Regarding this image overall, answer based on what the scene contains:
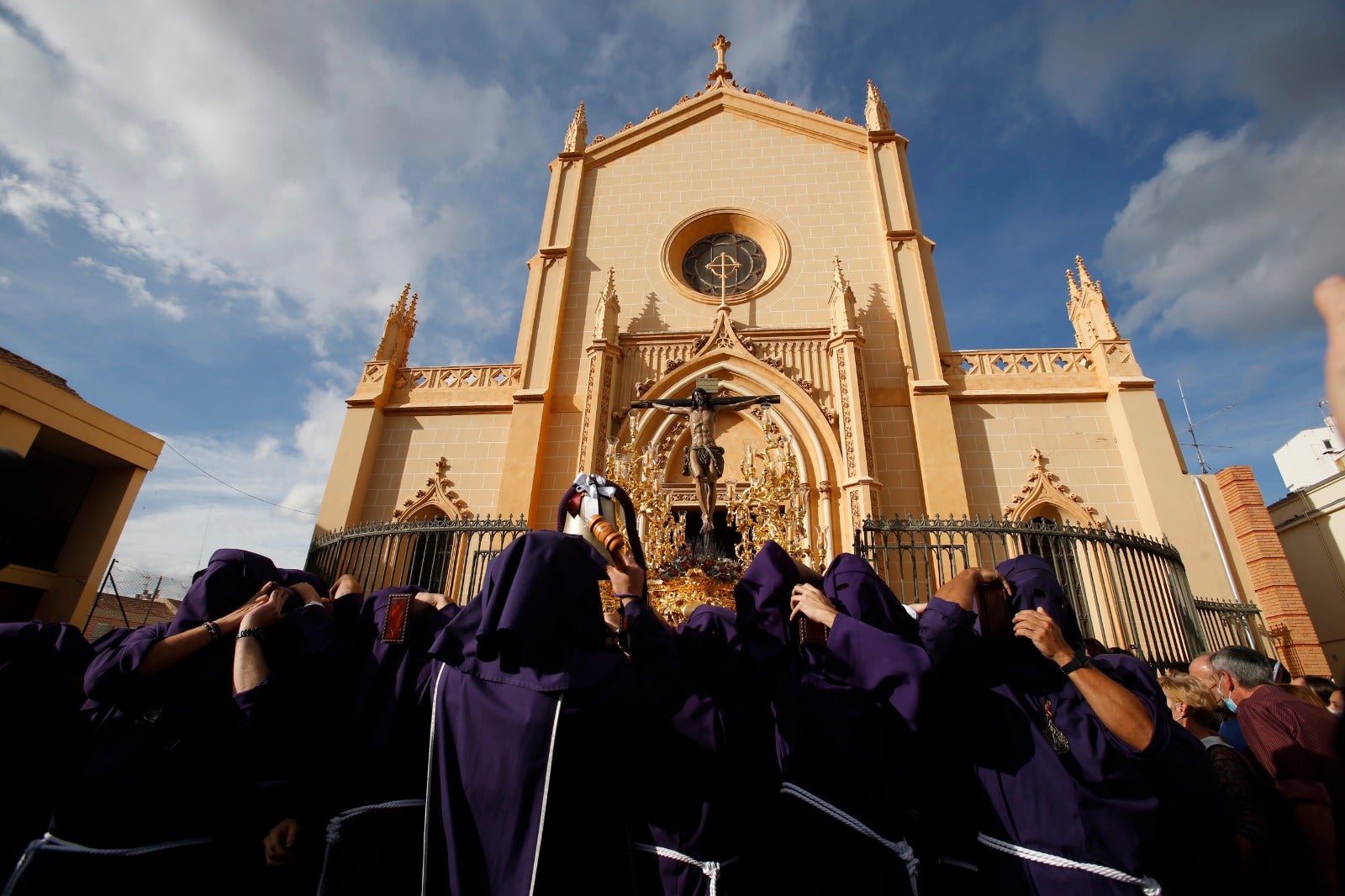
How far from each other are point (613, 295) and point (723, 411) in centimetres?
339

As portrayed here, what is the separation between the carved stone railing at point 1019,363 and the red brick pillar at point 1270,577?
2972mm

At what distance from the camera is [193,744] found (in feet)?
7.93

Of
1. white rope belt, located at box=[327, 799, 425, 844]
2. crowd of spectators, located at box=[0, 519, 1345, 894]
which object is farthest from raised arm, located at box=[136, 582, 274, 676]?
white rope belt, located at box=[327, 799, 425, 844]

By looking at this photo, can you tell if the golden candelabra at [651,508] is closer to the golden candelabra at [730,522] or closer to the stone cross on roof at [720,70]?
the golden candelabra at [730,522]

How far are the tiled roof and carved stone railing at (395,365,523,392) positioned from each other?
5.67 meters

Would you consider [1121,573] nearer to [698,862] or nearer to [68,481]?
[698,862]

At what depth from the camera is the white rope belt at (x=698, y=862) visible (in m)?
2.43

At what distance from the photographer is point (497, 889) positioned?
2.03 meters

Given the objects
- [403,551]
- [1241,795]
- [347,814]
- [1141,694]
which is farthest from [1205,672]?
[403,551]

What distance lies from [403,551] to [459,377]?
4084mm

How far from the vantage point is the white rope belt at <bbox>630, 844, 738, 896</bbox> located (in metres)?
2.43

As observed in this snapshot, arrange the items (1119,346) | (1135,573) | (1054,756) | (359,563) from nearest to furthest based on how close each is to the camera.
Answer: (1054,756) < (1135,573) < (359,563) < (1119,346)

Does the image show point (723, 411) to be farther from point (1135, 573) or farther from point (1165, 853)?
point (1165, 853)

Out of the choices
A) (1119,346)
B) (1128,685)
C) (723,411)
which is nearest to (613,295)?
(723,411)
